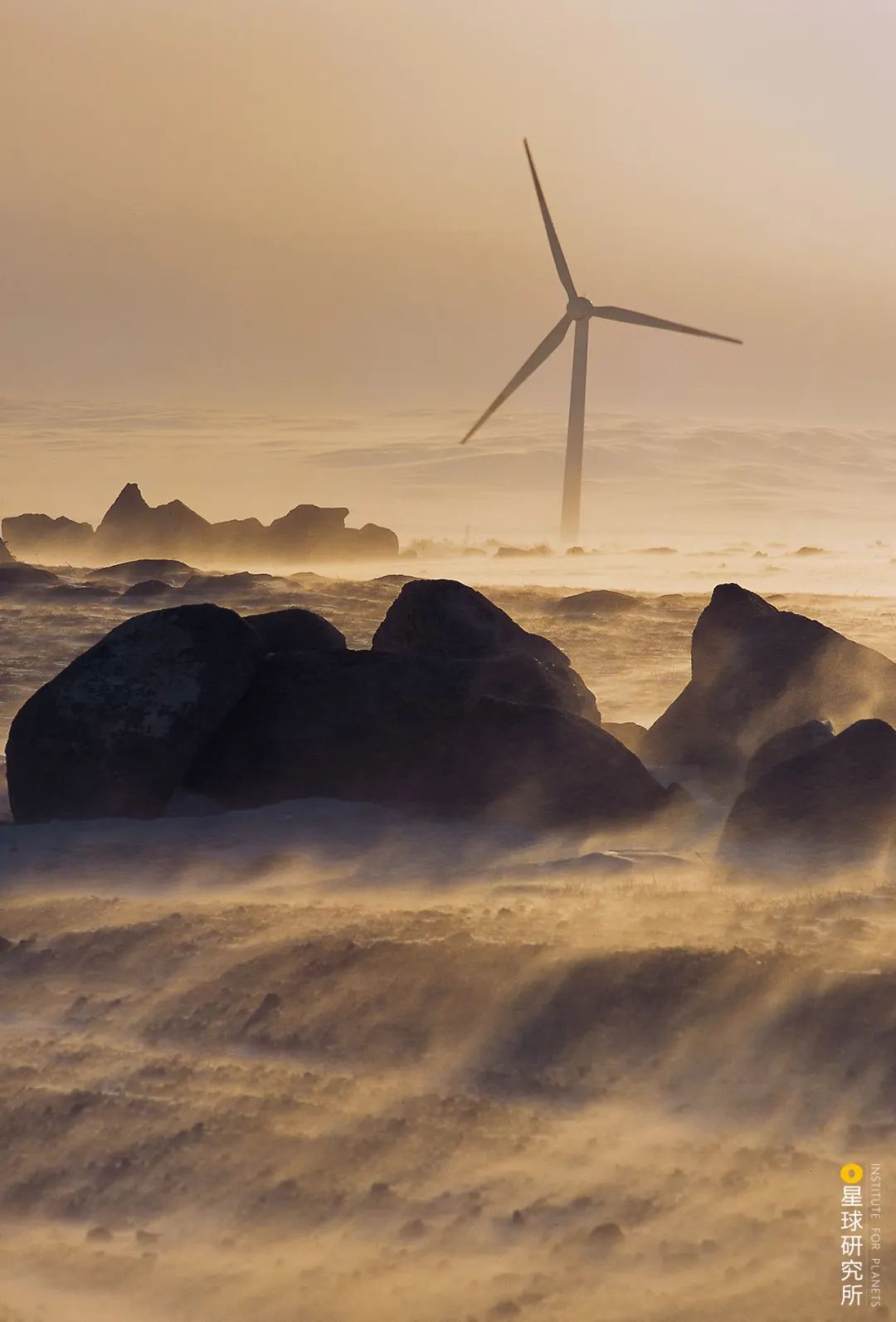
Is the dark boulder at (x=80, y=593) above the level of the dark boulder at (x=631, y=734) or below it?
below

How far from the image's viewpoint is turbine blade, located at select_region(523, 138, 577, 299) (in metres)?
47.0

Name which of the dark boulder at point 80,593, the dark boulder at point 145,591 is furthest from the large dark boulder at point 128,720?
the dark boulder at point 80,593

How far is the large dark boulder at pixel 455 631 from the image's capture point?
1275 centimetres

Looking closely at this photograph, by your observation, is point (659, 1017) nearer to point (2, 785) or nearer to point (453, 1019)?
point (453, 1019)

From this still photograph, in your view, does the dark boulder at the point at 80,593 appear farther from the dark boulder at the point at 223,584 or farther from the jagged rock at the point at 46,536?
the jagged rock at the point at 46,536

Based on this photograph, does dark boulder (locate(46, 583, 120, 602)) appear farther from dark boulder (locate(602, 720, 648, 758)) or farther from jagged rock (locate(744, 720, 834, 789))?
jagged rock (locate(744, 720, 834, 789))

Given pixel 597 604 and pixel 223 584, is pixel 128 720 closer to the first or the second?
pixel 597 604

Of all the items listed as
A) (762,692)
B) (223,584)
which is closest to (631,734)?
(762,692)

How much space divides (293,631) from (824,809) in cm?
510

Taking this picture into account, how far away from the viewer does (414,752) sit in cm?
1011

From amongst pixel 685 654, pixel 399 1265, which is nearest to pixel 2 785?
pixel 399 1265

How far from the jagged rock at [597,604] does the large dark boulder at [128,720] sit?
71.4ft

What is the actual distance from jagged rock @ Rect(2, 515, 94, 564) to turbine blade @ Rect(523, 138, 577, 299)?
987 inches

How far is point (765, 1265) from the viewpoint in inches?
186
